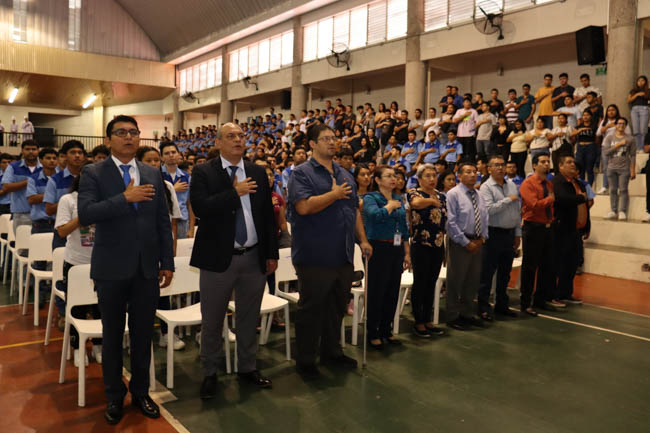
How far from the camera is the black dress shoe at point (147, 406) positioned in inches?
108

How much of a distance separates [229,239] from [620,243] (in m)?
7.05

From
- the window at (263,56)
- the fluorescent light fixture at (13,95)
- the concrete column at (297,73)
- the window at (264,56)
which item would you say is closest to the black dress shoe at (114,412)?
the concrete column at (297,73)

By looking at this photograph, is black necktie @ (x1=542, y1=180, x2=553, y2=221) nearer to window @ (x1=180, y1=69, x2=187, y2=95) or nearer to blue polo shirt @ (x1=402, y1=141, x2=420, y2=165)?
blue polo shirt @ (x1=402, y1=141, x2=420, y2=165)

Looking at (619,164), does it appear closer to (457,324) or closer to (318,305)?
(457,324)

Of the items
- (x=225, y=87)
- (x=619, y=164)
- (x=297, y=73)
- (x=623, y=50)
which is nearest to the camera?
(x=619, y=164)

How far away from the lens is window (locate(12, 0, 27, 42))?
2205 cm

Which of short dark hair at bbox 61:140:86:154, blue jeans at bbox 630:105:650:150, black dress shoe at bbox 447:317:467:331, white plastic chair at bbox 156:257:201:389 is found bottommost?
black dress shoe at bbox 447:317:467:331

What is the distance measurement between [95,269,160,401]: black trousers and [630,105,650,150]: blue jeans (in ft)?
30.3

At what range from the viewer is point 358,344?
13.5 feet

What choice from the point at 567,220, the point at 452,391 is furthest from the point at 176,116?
the point at 452,391

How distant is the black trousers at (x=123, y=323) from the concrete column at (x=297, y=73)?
1550cm

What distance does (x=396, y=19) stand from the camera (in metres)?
14.6

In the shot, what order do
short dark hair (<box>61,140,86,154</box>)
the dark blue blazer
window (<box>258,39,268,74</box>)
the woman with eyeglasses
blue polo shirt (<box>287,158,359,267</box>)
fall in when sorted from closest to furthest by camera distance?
1. the dark blue blazer
2. blue polo shirt (<box>287,158,359,267</box>)
3. short dark hair (<box>61,140,86,154</box>)
4. the woman with eyeglasses
5. window (<box>258,39,268,74</box>)

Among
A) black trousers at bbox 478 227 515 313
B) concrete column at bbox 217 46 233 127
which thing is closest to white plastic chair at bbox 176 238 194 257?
black trousers at bbox 478 227 515 313
